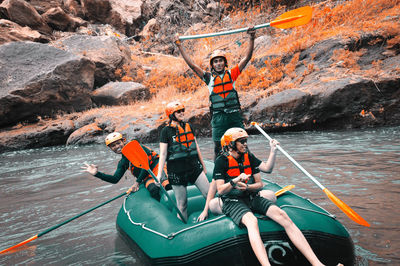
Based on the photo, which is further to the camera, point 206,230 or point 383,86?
point 383,86

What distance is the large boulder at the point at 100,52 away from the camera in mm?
13180

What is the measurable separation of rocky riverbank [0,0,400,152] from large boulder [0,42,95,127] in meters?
0.03

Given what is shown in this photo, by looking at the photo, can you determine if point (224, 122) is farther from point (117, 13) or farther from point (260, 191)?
point (117, 13)

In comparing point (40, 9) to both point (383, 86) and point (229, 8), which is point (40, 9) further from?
point (383, 86)

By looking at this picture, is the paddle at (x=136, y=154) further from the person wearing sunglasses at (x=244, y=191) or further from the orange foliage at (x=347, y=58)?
the orange foliage at (x=347, y=58)

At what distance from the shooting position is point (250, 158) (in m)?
2.52

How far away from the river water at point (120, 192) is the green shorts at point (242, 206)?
839 millimetres

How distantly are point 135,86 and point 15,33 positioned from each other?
244 inches

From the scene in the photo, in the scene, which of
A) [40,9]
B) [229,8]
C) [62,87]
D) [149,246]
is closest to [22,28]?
[40,9]

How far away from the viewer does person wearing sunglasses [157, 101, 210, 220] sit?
2.99m

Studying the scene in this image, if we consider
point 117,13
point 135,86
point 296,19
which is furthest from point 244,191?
point 117,13

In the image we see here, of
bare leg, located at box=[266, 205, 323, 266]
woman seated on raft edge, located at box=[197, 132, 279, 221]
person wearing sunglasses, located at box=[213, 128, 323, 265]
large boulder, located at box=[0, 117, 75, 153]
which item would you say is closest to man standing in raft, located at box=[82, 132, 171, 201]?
woman seated on raft edge, located at box=[197, 132, 279, 221]

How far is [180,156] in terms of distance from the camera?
3.00 m

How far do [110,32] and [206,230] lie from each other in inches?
711
